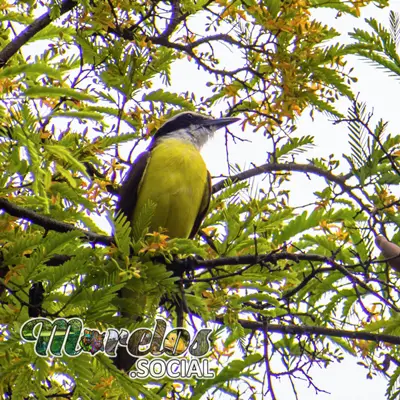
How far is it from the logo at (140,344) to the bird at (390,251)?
103cm

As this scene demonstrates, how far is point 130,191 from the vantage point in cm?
522

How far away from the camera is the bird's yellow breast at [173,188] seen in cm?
521

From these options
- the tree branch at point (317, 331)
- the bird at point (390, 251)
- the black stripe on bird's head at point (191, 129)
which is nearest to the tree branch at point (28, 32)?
the bird at point (390, 251)

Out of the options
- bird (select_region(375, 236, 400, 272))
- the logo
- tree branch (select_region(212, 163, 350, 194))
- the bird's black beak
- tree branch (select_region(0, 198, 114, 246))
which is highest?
the bird's black beak

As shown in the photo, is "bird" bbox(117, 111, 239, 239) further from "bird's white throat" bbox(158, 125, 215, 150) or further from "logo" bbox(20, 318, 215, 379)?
"logo" bbox(20, 318, 215, 379)

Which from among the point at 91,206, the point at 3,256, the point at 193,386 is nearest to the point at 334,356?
the point at 193,386

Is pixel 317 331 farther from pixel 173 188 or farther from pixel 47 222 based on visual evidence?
pixel 47 222

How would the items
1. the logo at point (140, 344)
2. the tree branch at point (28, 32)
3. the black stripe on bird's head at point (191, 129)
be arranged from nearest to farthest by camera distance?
the logo at point (140, 344)
the tree branch at point (28, 32)
the black stripe on bird's head at point (191, 129)

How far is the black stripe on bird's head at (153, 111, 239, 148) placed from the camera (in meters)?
6.03

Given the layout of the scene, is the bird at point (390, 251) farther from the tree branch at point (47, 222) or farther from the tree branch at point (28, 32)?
the tree branch at point (28, 32)

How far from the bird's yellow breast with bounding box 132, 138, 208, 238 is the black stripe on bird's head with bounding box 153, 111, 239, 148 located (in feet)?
1.39

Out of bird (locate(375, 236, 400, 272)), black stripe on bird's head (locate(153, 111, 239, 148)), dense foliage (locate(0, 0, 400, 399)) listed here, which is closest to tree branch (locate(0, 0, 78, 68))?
dense foliage (locate(0, 0, 400, 399))

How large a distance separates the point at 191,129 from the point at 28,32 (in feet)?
8.38

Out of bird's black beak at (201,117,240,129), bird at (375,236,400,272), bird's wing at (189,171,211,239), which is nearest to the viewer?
bird at (375,236,400,272)
